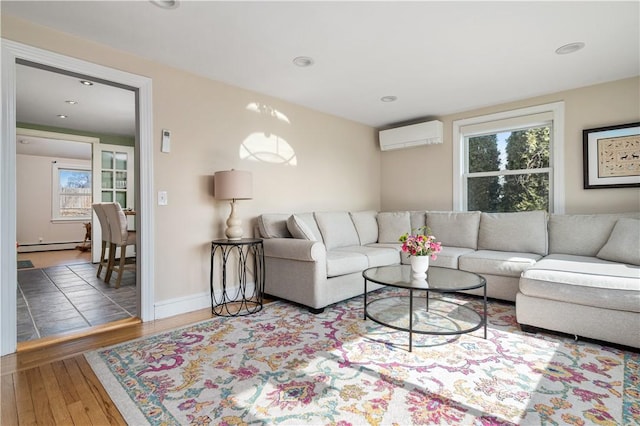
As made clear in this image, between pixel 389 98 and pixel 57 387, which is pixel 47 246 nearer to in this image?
pixel 57 387

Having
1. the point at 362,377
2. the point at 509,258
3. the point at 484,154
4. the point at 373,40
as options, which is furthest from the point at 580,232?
the point at 362,377

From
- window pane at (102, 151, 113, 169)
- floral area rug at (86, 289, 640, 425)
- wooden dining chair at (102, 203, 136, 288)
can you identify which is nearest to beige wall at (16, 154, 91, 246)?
window pane at (102, 151, 113, 169)

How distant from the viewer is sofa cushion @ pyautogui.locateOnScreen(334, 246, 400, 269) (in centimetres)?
355

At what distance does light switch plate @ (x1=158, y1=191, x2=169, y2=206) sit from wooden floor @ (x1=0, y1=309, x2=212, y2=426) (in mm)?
1099

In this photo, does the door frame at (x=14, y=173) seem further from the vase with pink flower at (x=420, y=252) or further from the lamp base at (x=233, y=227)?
the vase with pink flower at (x=420, y=252)

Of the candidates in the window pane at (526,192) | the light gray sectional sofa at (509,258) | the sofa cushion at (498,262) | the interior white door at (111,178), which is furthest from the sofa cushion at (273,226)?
the interior white door at (111,178)

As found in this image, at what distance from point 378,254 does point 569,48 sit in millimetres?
2527

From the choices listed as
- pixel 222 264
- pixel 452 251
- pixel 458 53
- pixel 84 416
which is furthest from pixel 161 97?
pixel 452 251

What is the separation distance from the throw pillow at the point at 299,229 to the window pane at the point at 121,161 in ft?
14.9

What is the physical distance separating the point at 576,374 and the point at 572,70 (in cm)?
288

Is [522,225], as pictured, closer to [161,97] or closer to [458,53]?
[458,53]

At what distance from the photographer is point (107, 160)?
6066 mm

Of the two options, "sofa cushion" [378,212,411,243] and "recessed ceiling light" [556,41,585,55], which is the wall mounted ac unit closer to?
"sofa cushion" [378,212,411,243]

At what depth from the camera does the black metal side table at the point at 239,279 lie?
10.1 feet
